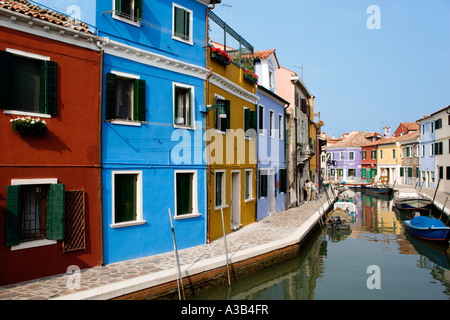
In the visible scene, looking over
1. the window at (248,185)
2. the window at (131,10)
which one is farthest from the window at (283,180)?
the window at (131,10)

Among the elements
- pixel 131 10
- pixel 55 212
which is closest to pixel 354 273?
pixel 55 212

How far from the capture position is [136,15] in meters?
10.0

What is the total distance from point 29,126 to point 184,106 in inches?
201

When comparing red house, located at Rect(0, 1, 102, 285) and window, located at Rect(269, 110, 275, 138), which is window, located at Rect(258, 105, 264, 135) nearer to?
window, located at Rect(269, 110, 275, 138)

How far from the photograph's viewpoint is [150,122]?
10.5 m

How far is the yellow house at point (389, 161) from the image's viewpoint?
161ft

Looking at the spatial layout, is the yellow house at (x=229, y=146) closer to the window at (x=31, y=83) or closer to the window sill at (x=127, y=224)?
the window sill at (x=127, y=224)

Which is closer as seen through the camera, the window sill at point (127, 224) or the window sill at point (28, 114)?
Result: the window sill at point (28, 114)

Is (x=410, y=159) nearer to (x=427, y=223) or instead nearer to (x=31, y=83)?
(x=427, y=223)

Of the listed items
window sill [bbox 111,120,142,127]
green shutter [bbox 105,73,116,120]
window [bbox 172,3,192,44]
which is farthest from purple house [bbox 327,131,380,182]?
green shutter [bbox 105,73,116,120]

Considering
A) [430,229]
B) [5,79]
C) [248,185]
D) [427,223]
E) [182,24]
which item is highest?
[182,24]

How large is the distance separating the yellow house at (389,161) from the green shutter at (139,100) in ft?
152
